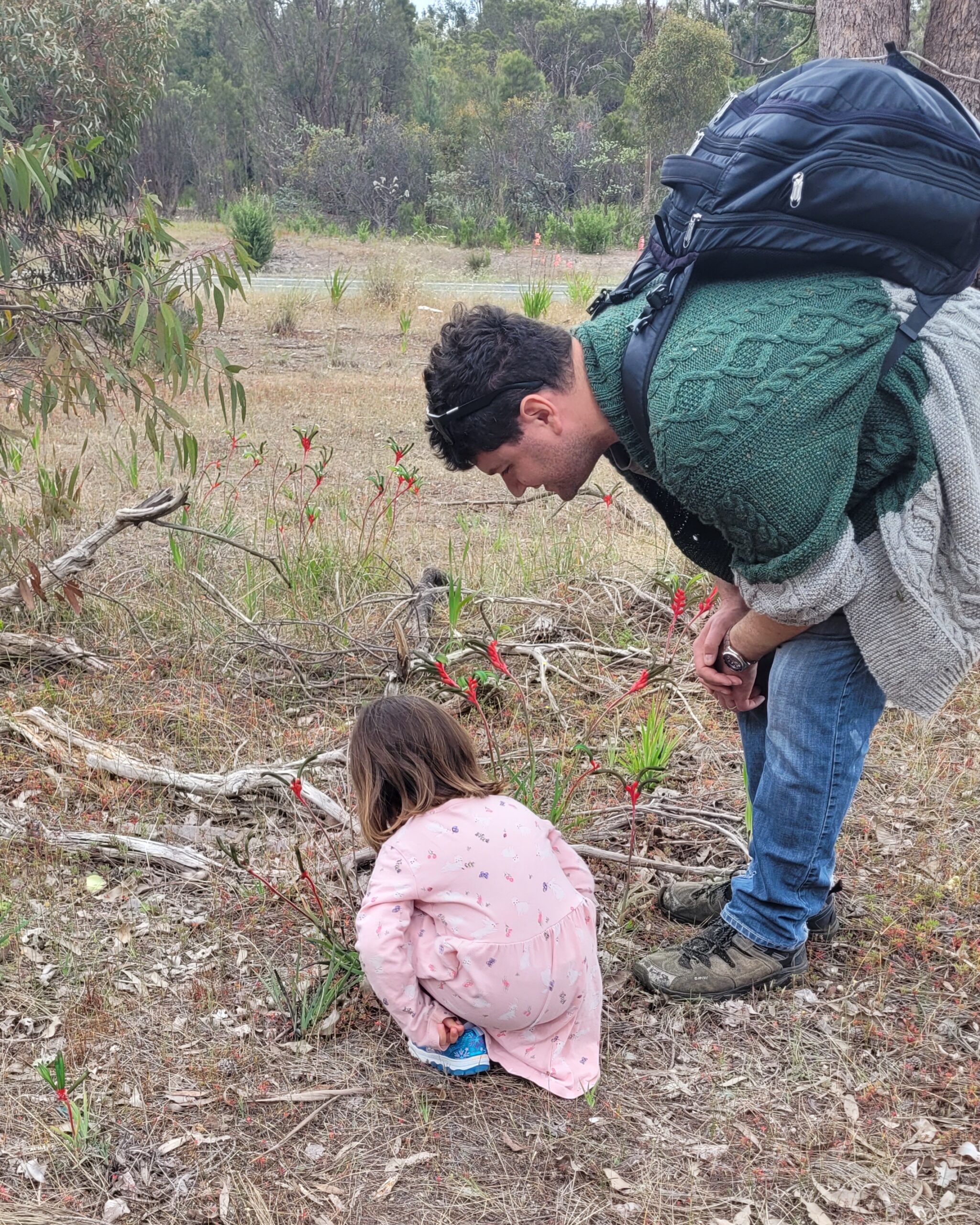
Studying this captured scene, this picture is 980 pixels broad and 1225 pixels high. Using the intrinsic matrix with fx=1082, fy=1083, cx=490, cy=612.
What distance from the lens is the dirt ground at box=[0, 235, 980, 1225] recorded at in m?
1.83

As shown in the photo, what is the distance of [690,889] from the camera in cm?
251

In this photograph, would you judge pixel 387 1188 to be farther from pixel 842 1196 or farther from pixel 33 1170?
pixel 842 1196

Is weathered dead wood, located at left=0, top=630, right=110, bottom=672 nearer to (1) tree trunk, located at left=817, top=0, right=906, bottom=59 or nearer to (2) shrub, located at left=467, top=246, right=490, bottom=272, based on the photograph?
(1) tree trunk, located at left=817, top=0, right=906, bottom=59

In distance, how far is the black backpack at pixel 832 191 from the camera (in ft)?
5.10

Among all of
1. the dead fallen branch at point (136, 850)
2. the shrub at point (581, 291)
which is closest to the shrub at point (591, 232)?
the shrub at point (581, 291)

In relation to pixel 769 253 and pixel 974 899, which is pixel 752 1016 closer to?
pixel 974 899

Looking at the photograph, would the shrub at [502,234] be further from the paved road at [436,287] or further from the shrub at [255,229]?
the shrub at [255,229]

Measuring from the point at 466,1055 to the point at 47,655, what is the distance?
7.10 ft

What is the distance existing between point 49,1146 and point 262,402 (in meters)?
6.31

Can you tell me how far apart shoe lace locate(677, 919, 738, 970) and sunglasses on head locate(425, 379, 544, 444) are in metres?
1.18

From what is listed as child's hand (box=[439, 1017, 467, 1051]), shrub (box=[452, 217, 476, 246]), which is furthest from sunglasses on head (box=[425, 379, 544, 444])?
shrub (box=[452, 217, 476, 246])

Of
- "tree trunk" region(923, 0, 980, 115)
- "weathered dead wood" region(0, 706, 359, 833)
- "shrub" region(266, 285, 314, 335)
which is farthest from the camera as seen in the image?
"shrub" region(266, 285, 314, 335)

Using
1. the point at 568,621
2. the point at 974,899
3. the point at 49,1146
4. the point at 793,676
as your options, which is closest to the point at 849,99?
the point at 793,676

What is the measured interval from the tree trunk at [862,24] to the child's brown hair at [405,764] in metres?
3.78
